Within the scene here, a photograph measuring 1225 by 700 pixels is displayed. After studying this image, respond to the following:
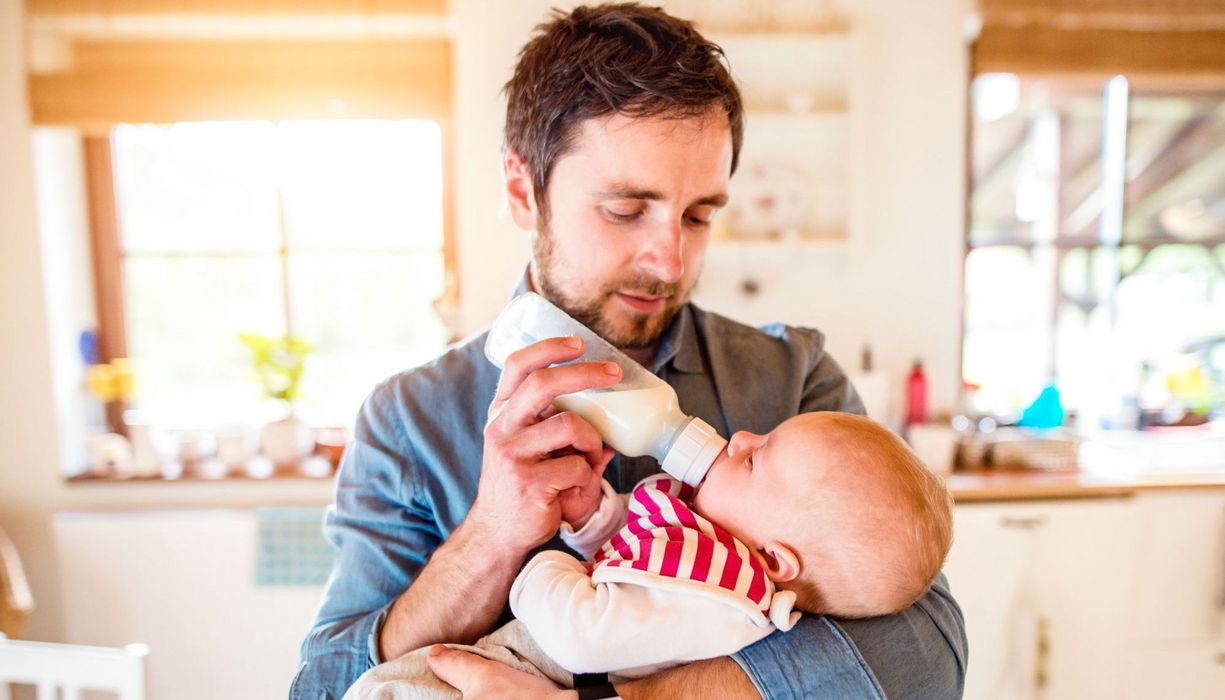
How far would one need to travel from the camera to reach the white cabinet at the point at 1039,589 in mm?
2467

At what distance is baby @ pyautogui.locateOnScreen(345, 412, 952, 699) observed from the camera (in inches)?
31.4

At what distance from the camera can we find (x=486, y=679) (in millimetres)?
785

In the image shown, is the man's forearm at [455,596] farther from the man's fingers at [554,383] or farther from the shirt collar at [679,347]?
the shirt collar at [679,347]

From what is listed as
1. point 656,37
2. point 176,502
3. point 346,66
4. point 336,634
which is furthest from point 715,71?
point 176,502

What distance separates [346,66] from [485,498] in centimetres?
231

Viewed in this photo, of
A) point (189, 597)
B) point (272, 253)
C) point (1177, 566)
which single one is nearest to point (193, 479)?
point (189, 597)

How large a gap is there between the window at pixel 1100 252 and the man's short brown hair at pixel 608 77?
2.54 metres

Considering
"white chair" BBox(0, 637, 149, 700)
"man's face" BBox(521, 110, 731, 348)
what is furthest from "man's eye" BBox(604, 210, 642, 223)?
"white chair" BBox(0, 637, 149, 700)

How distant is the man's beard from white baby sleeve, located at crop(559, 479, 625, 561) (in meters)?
0.23

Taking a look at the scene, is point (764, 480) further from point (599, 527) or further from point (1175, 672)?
point (1175, 672)

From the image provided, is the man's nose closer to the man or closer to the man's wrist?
the man

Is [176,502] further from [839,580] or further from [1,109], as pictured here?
[839,580]

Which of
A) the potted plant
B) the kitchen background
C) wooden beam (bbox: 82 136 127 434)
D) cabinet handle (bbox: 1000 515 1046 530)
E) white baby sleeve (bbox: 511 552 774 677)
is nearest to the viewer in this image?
white baby sleeve (bbox: 511 552 774 677)

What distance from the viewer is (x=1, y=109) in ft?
8.73
